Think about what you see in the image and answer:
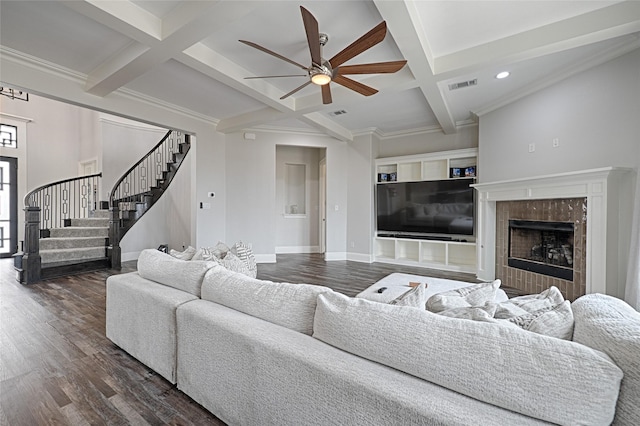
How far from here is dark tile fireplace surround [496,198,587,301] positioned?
→ 3.42 meters

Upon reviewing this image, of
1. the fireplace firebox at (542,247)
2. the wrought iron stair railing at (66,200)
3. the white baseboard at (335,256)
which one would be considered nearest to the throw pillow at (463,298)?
the fireplace firebox at (542,247)

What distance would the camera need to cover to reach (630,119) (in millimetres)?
2975

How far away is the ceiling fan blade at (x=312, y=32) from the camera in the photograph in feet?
6.82

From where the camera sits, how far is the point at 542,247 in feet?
13.6

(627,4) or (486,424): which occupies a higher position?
(627,4)

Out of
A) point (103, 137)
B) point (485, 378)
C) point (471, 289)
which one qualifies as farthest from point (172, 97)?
point (485, 378)

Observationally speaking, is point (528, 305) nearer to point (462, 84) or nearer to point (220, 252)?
point (220, 252)

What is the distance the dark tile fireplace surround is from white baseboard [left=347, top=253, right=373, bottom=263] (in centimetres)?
245

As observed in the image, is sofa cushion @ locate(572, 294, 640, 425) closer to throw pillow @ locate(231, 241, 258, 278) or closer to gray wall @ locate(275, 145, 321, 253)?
throw pillow @ locate(231, 241, 258, 278)

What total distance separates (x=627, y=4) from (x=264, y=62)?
3498 mm

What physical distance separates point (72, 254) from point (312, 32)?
561 cm

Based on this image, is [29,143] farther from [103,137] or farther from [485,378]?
[485,378]

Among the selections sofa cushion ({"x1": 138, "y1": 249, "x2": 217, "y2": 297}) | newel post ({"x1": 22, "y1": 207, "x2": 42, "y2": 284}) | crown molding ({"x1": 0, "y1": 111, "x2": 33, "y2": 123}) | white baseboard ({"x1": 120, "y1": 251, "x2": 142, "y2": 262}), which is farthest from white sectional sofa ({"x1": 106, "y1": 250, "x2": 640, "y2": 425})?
crown molding ({"x1": 0, "y1": 111, "x2": 33, "y2": 123})

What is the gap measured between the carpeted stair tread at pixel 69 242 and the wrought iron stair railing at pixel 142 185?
316 mm
